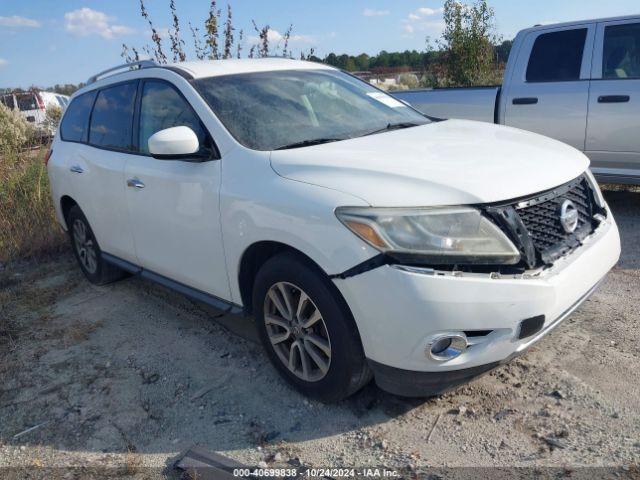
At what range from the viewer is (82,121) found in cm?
501

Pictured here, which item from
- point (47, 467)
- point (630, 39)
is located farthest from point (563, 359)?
point (630, 39)

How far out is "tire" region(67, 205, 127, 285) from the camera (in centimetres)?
498

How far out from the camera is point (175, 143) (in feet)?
10.3

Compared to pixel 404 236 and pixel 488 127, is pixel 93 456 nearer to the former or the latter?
pixel 404 236

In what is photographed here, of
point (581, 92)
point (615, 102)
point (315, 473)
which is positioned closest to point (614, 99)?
point (615, 102)

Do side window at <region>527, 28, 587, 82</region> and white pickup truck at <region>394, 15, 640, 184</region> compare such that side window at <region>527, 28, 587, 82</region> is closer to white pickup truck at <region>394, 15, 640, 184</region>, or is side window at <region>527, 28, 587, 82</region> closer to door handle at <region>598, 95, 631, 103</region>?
white pickup truck at <region>394, 15, 640, 184</region>

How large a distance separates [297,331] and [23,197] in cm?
592

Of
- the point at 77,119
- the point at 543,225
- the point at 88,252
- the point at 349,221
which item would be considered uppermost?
the point at 77,119

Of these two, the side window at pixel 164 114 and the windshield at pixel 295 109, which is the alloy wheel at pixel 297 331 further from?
the side window at pixel 164 114

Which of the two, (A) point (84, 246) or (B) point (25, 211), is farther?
(B) point (25, 211)

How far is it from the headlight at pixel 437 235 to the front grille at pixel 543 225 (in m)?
0.06

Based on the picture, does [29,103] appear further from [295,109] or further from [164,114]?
[295,109]

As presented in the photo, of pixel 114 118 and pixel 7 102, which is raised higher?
pixel 7 102

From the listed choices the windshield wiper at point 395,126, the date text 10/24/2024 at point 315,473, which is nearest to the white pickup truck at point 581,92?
the windshield wiper at point 395,126
